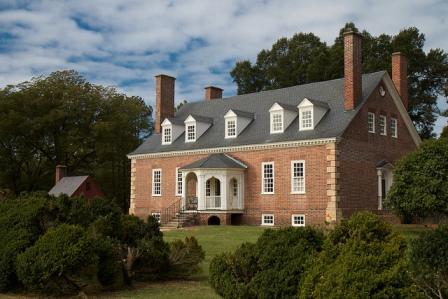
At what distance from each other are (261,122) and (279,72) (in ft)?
77.2

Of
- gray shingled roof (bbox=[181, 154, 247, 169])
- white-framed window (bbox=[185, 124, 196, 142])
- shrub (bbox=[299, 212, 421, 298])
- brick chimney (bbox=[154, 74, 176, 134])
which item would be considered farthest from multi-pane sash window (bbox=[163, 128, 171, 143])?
shrub (bbox=[299, 212, 421, 298])

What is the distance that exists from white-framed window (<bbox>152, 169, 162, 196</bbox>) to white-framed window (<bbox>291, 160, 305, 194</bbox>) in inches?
407

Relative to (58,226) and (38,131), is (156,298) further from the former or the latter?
(38,131)

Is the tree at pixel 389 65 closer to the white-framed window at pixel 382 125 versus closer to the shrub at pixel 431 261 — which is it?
the white-framed window at pixel 382 125

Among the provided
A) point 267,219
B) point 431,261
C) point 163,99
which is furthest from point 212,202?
point 431,261

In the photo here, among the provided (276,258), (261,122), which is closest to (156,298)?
(276,258)

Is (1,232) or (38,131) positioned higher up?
(38,131)

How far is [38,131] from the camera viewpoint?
48.9m

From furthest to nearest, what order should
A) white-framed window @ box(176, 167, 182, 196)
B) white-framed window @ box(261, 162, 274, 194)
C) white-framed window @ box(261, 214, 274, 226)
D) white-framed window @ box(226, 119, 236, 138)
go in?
white-framed window @ box(176, 167, 182, 196) → white-framed window @ box(226, 119, 236, 138) → white-framed window @ box(261, 162, 274, 194) → white-framed window @ box(261, 214, 274, 226)

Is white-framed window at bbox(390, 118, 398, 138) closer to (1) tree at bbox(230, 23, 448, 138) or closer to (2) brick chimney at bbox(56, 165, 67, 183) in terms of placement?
(1) tree at bbox(230, 23, 448, 138)

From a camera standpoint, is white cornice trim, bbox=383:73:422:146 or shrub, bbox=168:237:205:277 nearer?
shrub, bbox=168:237:205:277

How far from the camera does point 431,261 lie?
5.90 metres

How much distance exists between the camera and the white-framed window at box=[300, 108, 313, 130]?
30000 mm

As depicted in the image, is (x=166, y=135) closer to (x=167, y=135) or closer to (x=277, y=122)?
(x=167, y=135)
